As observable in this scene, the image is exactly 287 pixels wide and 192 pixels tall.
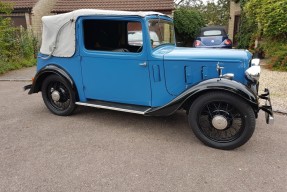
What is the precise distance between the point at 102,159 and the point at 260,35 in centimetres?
→ 922

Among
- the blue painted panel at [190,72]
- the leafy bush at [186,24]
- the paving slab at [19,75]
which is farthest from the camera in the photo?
the leafy bush at [186,24]

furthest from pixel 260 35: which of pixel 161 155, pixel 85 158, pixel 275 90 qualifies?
pixel 85 158

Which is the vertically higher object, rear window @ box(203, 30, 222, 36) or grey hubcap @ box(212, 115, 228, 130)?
rear window @ box(203, 30, 222, 36)

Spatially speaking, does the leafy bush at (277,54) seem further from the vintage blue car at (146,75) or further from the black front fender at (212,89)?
the black front fender at (212,89)

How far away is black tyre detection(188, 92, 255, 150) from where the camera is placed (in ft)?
10.7

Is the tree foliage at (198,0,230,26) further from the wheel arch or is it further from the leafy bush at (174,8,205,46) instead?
the wheel arch

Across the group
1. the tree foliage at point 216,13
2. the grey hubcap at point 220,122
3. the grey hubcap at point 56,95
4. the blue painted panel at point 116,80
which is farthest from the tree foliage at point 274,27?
the tree foliage at point 216,13

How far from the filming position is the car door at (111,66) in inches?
151

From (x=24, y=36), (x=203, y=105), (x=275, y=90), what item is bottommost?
(x=275, y=90)

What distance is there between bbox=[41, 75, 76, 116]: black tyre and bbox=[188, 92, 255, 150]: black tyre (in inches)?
88.4

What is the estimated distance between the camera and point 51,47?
4465 mm

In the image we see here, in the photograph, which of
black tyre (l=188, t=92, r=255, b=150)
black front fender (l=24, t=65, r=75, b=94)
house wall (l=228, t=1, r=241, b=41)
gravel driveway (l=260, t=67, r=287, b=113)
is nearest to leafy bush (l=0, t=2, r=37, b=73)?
black front fender (l=24, t=65, r=75, b=94)

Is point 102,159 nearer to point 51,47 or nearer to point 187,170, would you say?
point 187,170

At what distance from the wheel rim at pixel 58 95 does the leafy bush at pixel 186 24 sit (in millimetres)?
12767
